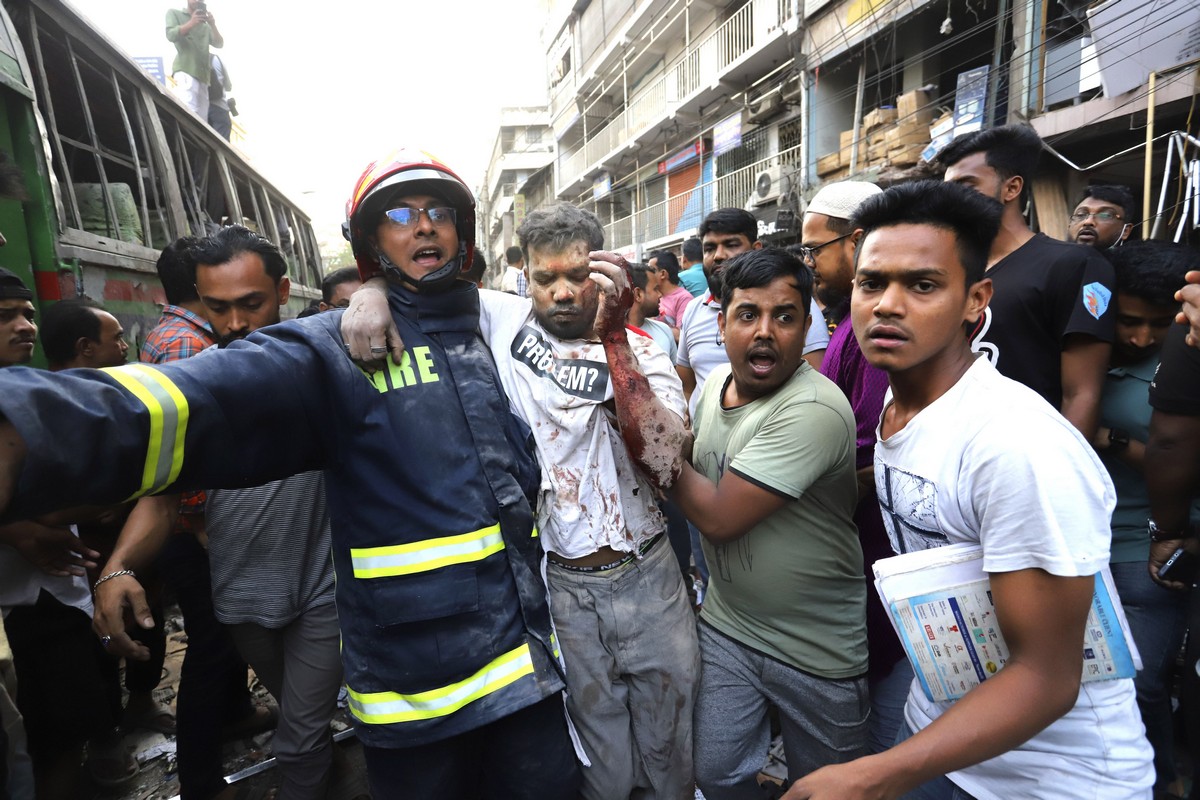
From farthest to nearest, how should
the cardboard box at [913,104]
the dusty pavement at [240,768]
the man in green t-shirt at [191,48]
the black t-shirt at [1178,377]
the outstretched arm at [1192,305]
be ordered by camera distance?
the cardboard box at [913,104], the man in green t-shirt at [191,48], the dusty pavement at [240,768], the black t-shirt at [1178,377], the outstretched arm at [1192,305]

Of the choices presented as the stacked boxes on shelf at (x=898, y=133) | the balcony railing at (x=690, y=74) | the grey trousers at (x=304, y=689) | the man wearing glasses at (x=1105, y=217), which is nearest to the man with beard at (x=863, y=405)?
→ the grey trousers at (x=304, y=689)

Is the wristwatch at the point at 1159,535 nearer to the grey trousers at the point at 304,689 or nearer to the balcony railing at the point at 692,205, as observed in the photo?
the grey trousers at the point at 304,689

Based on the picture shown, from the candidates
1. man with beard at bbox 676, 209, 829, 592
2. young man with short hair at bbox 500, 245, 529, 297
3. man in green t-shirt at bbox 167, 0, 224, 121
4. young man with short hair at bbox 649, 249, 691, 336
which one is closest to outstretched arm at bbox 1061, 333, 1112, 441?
man with beard at bbox 676, 209, 829, 592

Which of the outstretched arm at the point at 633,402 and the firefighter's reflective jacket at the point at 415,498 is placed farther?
the outstretched arm at the point at 633,402

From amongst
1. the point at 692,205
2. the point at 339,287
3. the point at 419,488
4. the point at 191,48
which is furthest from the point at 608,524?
the point at 692,205

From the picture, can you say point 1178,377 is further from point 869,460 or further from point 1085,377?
point 869,460

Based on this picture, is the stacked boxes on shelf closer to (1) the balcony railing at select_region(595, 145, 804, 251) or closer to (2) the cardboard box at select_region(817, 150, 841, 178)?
(2) the cardboard box at select_region(817, 150, 841, 178)

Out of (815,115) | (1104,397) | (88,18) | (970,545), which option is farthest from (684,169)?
(970,545)

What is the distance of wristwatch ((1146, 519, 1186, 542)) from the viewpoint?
206 cm

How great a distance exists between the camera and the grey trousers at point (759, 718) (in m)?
1.87

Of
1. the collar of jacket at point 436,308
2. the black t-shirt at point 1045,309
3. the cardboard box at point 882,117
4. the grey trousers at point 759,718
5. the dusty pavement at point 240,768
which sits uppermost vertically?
the cardboard box at point 882,117

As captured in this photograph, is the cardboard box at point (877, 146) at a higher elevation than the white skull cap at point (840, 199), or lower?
higher

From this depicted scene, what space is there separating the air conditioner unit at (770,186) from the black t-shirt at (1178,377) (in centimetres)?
1275

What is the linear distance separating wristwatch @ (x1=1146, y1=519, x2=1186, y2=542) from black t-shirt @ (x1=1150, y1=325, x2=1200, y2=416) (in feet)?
1.50
